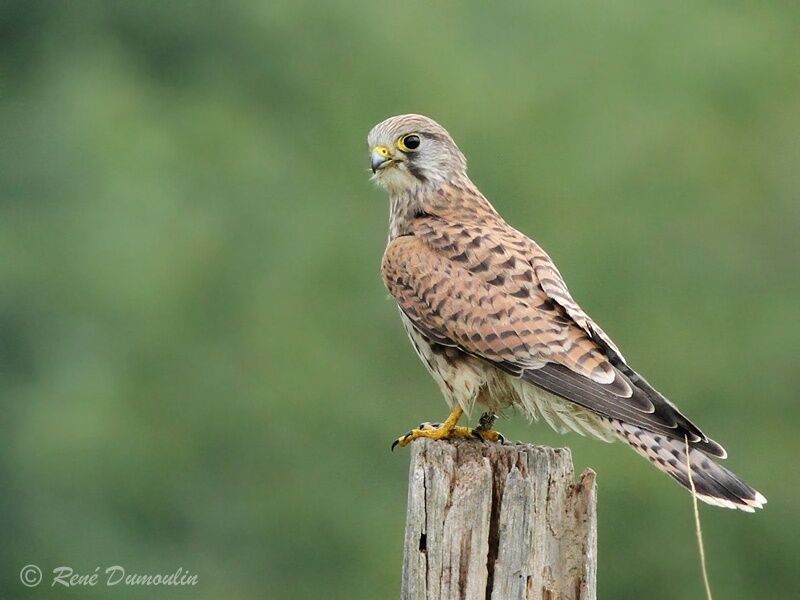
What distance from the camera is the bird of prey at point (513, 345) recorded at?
4891 millimetres

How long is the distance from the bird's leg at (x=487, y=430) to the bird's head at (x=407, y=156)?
105cm

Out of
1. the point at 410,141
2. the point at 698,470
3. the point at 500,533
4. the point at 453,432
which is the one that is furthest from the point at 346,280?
the point at 500,533

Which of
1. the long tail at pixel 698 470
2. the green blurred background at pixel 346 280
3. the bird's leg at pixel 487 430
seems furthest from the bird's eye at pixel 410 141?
the green blurred background at pixel 346 280

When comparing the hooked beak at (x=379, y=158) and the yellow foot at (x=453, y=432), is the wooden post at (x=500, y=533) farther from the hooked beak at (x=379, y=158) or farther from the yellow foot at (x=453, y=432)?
the hooked beak at (x=379, y=158)

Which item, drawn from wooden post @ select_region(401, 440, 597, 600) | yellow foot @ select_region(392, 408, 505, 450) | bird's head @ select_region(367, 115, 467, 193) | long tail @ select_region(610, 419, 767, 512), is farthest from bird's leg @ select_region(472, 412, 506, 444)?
bird's head @ select_region(367, 115, 467, 193)

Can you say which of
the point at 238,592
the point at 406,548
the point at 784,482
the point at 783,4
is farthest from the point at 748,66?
the point at 406,548

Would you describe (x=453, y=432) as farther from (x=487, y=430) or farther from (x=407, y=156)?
(x=407, y=156)

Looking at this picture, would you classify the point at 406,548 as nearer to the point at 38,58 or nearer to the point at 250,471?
the point at 250,471

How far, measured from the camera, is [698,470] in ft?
15.6

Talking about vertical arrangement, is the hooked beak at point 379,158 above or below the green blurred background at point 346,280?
below

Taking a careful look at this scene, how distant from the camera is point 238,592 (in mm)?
13414

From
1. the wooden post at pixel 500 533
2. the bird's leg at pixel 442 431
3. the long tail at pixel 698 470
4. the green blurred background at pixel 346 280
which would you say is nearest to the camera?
the wooden post at pixel 500 533

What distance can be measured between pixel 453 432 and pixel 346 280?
30.2 feet

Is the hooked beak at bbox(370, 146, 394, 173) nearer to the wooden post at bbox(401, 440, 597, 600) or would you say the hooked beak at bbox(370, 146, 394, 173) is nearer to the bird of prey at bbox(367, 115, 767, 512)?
the bird of prey at bbox(367, 115, 767, 512)
